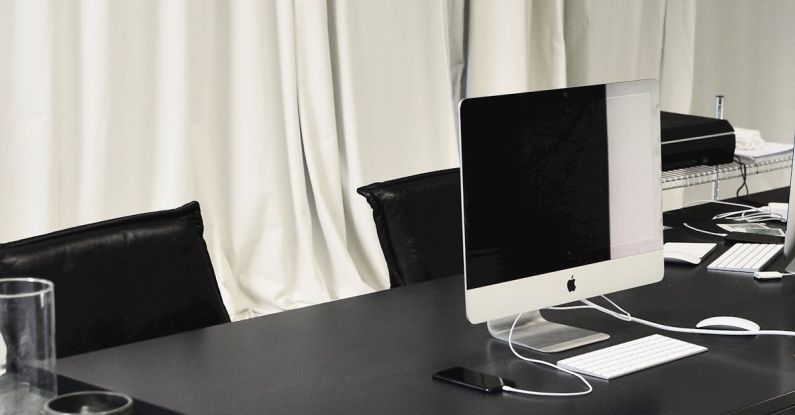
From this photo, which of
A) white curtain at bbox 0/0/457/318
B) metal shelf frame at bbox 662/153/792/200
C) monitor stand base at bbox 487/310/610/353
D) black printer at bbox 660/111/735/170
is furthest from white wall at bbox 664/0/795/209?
monitor stand base at bbox 487/310/610/353

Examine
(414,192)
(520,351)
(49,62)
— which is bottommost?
(520,351)

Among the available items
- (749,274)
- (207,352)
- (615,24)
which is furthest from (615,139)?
(615,24)

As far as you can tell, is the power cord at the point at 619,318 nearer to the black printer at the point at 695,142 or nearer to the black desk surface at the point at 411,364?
the black desk surface at the point at 411,364

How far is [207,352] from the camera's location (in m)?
2.02

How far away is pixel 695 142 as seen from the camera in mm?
3432

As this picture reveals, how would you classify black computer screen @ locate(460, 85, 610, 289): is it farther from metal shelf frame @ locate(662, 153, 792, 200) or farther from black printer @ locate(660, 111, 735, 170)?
metal shelf frame @ locate(662, 153, 792, 200)

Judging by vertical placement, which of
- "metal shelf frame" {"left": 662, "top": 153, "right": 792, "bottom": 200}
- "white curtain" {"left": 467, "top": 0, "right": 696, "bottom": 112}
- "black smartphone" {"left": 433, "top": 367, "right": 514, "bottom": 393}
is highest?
"white curtain" {"left": 467, "top": 0, "right": 696, "bottom": 112}

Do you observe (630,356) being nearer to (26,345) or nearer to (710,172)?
(26,345)

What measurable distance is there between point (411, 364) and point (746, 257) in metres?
1.10

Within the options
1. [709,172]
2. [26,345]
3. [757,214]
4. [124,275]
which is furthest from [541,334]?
[709,172]

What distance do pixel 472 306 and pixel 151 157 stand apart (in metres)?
2.39

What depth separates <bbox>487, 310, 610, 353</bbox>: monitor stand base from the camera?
2035 mm

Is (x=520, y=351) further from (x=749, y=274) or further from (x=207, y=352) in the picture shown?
(x=749, y=274)

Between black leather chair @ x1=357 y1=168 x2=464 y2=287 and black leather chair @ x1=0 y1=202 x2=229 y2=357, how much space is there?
518 mm
